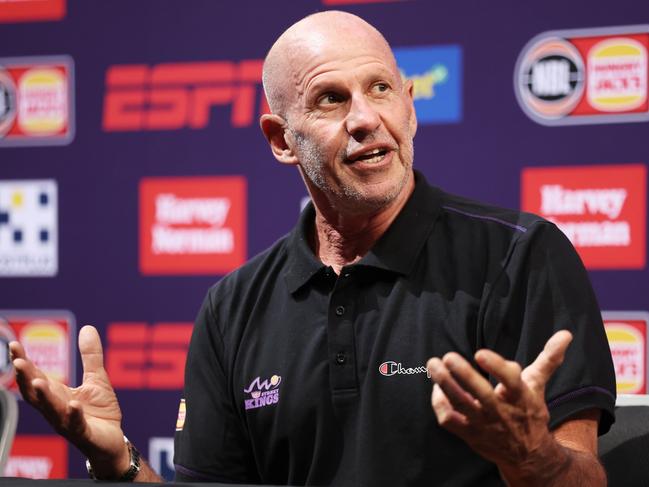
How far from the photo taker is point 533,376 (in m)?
0.86

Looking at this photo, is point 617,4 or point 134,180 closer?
point 617,4

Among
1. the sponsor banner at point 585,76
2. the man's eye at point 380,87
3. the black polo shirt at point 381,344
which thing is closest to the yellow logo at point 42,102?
the sponsor banner at point 585,76

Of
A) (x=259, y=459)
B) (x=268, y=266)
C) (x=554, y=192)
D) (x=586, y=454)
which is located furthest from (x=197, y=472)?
(x=554, y=192)

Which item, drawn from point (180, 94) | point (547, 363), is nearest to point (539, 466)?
point (547, 363)

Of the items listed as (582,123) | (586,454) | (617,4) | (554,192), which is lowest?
(586,454)

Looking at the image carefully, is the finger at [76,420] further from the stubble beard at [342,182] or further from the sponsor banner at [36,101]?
the sponsor banner at [36,101]

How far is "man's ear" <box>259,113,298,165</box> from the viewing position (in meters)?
1.46

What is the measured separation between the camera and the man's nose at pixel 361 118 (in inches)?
50.9

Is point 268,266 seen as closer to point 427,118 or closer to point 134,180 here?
point 427,118

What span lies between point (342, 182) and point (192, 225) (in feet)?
4.23

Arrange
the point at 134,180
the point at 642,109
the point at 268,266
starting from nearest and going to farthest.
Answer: the point at 268,266
the point at 642,109
the point at 134,180

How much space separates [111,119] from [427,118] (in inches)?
36.2

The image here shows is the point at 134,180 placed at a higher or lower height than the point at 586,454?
higher

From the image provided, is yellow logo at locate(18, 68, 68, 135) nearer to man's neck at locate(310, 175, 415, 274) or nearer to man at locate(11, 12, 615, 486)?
man at locate(11, 12, 615, 486)
